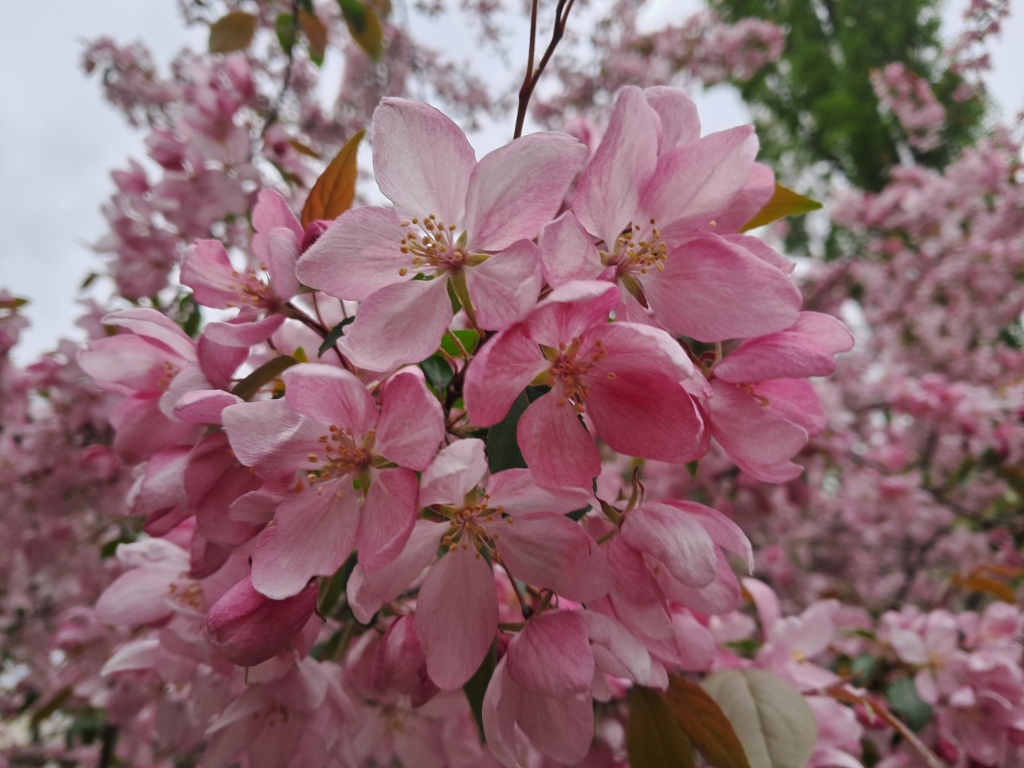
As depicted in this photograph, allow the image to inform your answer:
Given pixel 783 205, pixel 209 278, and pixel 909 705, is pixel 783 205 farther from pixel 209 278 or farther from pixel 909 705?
pixel 909 705

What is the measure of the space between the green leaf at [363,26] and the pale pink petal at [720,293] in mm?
1042

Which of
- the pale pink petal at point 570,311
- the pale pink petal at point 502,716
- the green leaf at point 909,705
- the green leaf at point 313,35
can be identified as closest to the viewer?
the pale pink petal at point 570,311

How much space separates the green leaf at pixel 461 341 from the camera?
569 millimetres

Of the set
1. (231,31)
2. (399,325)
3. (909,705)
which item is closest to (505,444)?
(399,325)

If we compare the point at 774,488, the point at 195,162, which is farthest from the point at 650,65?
the point at 195,162

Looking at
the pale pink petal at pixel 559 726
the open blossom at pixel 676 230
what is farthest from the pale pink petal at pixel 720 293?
the pale pink petal at pixel 559 726

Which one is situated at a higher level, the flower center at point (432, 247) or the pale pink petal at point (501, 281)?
the flower center at point (432, 247)

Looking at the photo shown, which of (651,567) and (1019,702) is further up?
(651,567)

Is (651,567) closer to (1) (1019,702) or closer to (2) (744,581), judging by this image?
(2) (744,581)

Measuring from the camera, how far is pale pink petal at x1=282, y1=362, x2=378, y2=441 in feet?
1.41

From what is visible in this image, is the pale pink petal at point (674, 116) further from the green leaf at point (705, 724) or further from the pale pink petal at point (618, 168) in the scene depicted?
the green leaf at point (705, 724)

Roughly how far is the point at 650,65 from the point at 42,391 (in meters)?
3.65

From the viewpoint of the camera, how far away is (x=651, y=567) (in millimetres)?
502

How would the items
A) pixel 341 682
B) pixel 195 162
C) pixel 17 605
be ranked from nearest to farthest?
pixel 341 682 < pixel 195 162 < pixel 17 605
